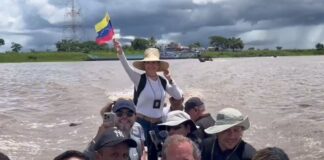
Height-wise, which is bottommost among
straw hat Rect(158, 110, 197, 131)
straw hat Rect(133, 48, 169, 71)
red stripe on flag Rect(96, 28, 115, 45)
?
straw hat Rect(158, 110, 197, 131)

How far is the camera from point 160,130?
5434 mm

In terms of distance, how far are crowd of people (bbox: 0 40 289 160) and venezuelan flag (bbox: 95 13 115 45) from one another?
13 cm

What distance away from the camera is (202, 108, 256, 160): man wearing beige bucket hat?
181 inches

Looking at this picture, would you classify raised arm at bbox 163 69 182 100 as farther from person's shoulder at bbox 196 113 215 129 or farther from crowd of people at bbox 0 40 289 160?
person's shoulder at bbox 196 113 215 129

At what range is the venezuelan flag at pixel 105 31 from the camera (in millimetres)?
6621

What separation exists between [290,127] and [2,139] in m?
6.71

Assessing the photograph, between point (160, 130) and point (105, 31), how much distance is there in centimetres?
170

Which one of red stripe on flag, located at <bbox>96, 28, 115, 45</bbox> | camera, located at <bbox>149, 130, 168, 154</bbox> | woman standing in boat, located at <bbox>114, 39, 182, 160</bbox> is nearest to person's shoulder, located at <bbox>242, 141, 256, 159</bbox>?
camera, located at <bbox>149, 130, 168, 154</bbox>

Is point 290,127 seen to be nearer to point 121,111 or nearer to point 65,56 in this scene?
point 121,111

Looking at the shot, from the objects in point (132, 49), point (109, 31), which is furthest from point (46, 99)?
point (132, 49)

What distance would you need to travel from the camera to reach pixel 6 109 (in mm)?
18609

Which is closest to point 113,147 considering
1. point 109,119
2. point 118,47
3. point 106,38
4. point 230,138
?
point 109,119

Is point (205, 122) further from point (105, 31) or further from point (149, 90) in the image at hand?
point (105, 31)

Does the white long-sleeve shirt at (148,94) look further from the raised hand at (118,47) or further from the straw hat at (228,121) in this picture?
the straw hat at (228,121)
